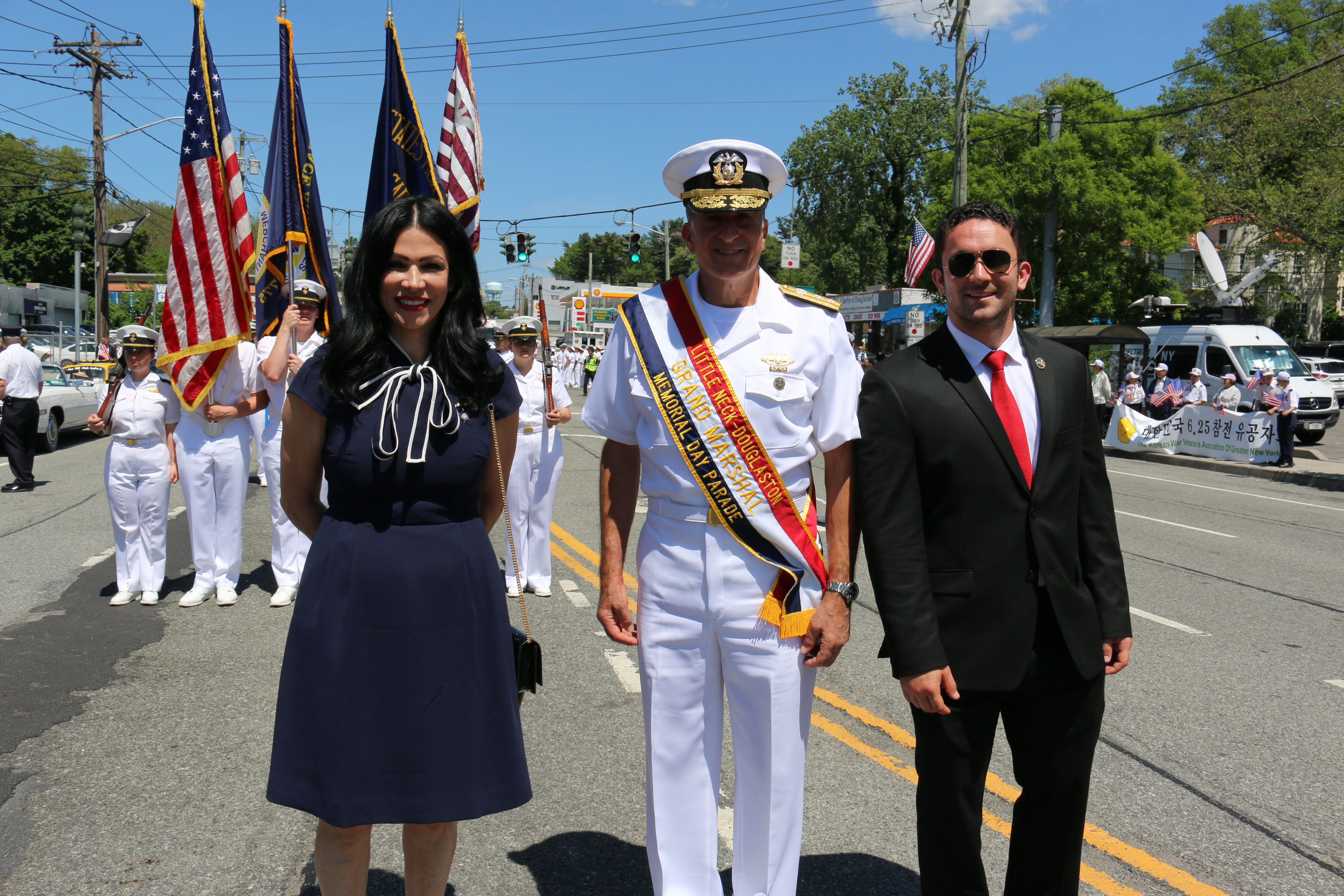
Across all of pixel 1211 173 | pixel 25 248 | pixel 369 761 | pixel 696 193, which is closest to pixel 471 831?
pixel 369 761

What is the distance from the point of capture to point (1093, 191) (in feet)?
118

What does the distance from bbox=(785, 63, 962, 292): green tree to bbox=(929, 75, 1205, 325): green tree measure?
36.2 ft

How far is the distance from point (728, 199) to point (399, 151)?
661 cm

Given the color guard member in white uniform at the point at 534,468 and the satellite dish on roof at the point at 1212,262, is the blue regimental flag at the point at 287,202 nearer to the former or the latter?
the color guard member in white uniform at the point at 534,468

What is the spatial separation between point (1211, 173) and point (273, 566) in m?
45.6

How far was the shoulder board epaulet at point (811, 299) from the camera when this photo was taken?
9.07ft

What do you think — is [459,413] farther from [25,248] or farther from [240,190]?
[25,248]

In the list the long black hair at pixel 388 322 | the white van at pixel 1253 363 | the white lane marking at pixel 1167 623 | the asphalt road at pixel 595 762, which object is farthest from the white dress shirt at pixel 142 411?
the white van at pixel 1253 363

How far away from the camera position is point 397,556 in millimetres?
2496

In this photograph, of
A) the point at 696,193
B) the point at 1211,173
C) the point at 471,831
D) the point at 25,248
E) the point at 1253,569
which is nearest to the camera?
the point at 696,193

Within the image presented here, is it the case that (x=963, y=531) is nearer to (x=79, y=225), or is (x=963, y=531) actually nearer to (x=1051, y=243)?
(x=79, y=225)

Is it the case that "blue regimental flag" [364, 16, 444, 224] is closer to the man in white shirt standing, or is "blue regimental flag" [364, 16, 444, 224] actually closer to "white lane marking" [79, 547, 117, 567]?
"white lane marking" [79, 547, 117, 567]

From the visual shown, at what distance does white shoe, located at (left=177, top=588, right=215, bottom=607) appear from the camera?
709 cm

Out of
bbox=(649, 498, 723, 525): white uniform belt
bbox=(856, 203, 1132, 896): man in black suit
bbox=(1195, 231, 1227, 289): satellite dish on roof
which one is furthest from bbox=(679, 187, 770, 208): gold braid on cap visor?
bbox=(1195, 231, 1227, 289): satellite dish on roof
